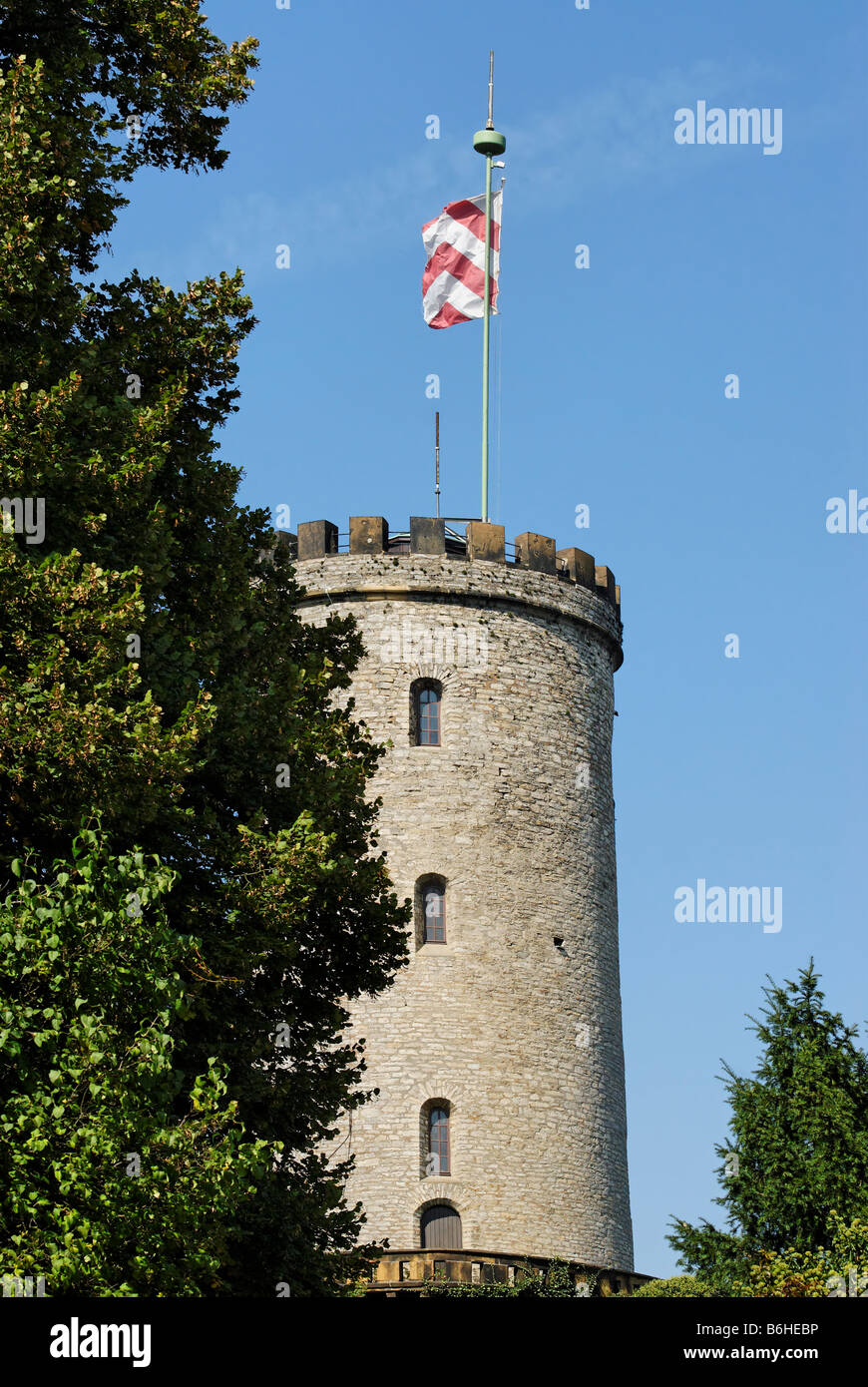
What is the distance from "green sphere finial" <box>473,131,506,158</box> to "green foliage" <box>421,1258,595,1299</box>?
70.3ft

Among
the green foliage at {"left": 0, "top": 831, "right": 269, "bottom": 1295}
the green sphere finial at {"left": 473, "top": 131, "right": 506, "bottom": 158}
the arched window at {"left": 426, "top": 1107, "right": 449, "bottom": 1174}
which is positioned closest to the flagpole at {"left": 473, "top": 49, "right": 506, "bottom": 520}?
the green sphere finial at {"left": 473, "top": 131, "right": 506, "bottom": 158}

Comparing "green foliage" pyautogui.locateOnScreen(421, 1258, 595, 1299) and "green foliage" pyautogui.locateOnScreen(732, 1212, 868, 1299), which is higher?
"green foliage" pyautogui.locateOnScreen(732, 1212, 868, 1299)

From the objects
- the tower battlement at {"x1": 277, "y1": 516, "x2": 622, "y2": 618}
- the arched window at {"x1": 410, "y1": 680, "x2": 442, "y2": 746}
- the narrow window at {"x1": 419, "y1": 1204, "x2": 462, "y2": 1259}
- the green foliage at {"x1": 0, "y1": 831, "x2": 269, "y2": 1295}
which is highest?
the tower battlement at {"x1": 277, "y1": 516, "x2": 622, "y2": 618}

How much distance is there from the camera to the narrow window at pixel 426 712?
33031 mm

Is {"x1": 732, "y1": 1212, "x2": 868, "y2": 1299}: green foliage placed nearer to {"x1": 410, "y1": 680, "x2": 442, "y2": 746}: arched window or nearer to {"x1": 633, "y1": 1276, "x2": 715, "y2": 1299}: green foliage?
{"x1": 633, "y1": 1276, "x2": 715, "y2": 1299}: green foliage

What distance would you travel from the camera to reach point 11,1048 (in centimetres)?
1213

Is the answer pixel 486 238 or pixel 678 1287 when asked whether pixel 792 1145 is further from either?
pixel 486 238

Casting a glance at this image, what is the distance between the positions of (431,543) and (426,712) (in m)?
3.23

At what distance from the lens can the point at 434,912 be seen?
106ft

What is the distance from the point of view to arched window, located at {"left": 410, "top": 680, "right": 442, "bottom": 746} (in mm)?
33000

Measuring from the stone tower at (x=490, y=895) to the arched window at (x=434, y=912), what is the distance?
0.04m

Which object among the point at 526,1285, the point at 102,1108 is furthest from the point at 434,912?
the point at 102,1108

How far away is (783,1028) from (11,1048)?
17485mm

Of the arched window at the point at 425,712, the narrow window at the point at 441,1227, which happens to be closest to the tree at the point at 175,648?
the narrow window at the point at 441,1227
